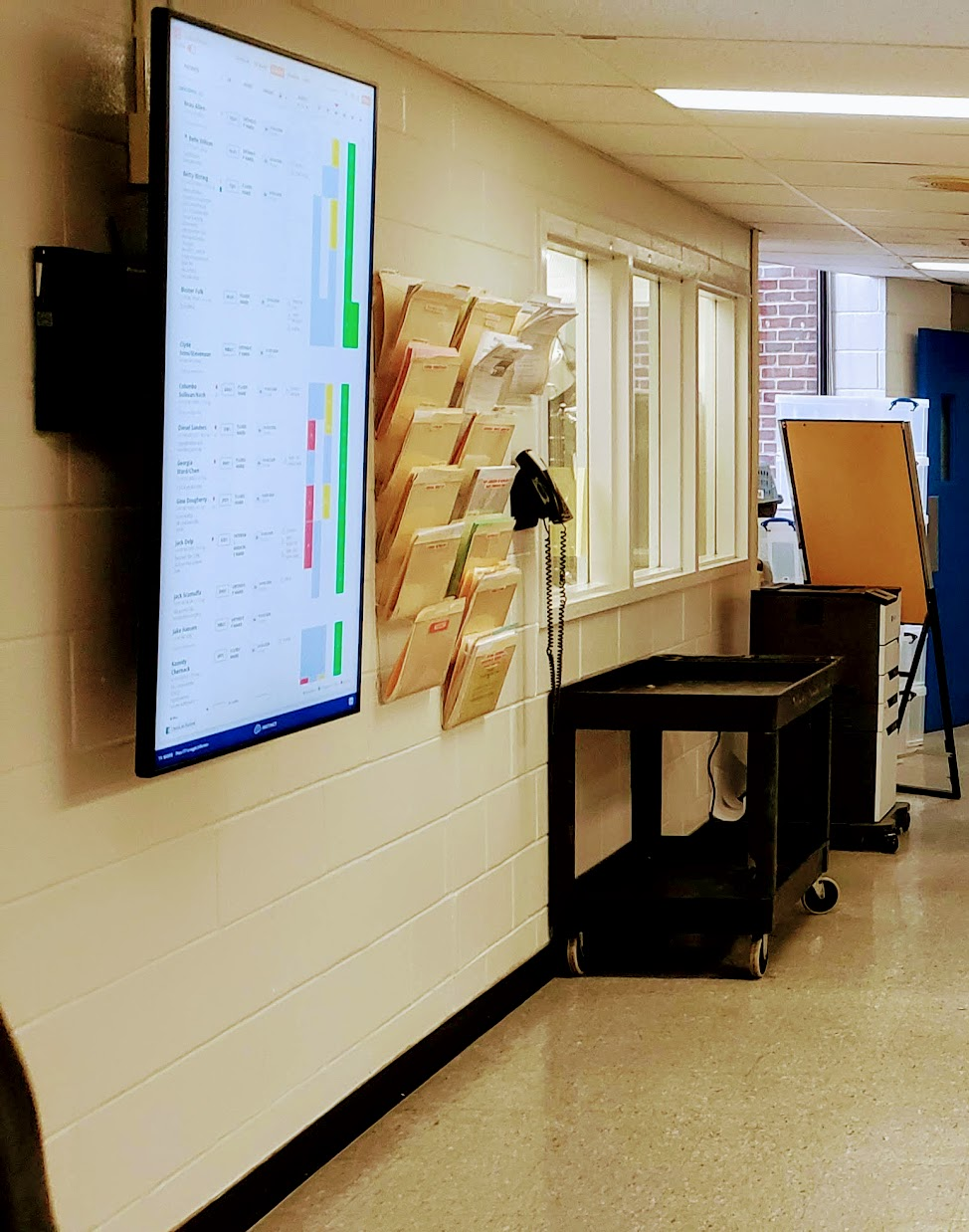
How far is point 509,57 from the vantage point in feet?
11.6

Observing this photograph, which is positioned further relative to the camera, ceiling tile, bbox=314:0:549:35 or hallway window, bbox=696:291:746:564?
hallway window, bbox=696:291:746:564

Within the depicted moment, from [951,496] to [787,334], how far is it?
1.32 meters

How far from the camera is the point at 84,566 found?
248 cm

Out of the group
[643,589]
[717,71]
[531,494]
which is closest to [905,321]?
[643,589]

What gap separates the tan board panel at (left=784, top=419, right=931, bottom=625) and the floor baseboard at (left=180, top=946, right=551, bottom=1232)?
3.01m

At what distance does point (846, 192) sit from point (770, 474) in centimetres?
268

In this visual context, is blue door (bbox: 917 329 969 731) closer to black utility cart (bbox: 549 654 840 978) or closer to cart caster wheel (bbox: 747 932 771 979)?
black utility cart (bbox: 549 654 840 978)

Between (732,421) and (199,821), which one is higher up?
(732,421)

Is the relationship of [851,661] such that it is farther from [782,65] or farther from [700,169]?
[782,65]

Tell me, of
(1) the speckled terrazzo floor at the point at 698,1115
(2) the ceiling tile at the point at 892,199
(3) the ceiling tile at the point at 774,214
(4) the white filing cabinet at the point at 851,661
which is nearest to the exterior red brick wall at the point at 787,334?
(3) the ceiling tile at the point at 774,214

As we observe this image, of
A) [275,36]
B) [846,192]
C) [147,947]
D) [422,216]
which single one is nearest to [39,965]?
[147,947]

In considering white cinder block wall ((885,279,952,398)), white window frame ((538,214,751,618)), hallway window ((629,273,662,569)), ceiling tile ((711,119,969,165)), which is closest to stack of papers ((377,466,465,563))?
white window frame ((538,214,751,618))

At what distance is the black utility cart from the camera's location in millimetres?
4508

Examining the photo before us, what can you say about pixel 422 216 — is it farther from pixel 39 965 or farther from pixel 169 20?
pixel 39 965
